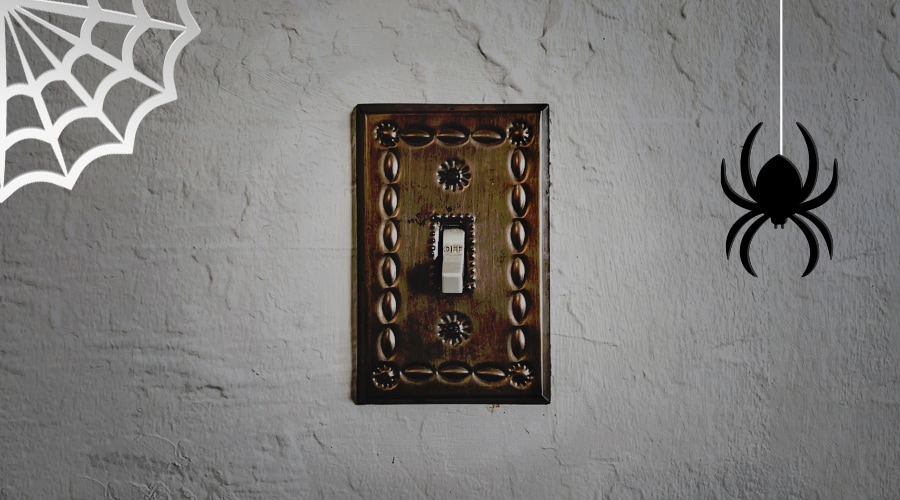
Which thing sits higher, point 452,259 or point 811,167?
point 811,167

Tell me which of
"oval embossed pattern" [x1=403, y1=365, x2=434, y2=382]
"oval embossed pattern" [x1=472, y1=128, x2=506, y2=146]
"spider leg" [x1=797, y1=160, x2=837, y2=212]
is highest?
"oval embossed pattern" [x1=472, y1=128, x2=506, y2=146]

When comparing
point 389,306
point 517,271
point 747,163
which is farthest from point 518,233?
point 747,163

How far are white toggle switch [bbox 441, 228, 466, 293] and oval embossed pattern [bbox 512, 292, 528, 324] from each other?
13cm

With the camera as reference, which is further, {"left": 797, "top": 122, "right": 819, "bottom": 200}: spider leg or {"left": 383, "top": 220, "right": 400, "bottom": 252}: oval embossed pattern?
{"left": 383, "top": 220, "right": 400, "bottom": 252}: oval embossed pattern

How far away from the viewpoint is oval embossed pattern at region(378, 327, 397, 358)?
1358mm

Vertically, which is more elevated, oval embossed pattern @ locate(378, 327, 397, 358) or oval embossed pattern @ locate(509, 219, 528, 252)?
oval embossed pattern @ locate(509, 219, 528, 252)

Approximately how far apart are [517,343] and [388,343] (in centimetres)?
28

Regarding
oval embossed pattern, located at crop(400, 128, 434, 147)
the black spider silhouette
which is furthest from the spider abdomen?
oval embossed pattern, located at crop(400, 128, 434, 147)

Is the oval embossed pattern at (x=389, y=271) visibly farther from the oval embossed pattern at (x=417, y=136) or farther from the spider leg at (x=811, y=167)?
the spider leg at (x=811, y=167)

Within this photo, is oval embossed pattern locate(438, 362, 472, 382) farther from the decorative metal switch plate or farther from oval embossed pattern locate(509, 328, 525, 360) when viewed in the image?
oval embossed pattern locate(509, 328, 525, 360)

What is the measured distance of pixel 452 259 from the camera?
1.33 meters

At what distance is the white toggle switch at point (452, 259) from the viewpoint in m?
1.31

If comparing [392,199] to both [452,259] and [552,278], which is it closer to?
[452,259]

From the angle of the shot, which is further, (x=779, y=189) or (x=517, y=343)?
(x=517, y=343)
